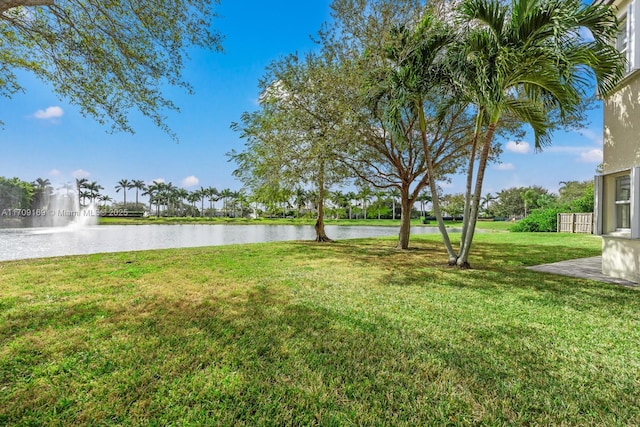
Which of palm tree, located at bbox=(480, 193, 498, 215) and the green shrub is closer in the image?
the green shrub

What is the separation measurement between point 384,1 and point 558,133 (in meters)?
7.37

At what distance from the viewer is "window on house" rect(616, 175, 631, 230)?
5531 mm

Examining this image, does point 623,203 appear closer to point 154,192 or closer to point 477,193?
point 477,193

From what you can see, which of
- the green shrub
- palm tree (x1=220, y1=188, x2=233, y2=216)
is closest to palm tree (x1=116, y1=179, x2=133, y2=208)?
palm tree (x1=220, y1=188, x2=233, y2=216)

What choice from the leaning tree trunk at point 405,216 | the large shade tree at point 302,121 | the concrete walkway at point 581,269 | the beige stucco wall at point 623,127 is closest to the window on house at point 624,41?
the beige stucco wall at point 623,127

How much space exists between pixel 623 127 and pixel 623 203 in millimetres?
1523

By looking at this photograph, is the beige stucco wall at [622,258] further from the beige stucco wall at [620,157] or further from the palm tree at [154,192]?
the palm tree at [154,192]

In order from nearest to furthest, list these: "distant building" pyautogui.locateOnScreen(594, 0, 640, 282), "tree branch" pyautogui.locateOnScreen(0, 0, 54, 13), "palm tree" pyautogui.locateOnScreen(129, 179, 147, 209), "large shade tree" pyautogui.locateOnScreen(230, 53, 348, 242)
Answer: "tree branch" pyautogui.locateOnScreen(0, 0, 54, 13), "distant building" pyautogui.locateOnScreen(594, 0, 640, 282), "large shade tree" pyautogui.locateOnScreen(230, 53, 348, 242), "palm tree" pyautogui.locateOnScreen(129, 179, 147, 209)

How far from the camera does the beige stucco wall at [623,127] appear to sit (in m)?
5.25

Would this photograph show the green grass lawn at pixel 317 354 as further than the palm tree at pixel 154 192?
No

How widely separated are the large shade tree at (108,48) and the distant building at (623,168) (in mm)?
→ 8101

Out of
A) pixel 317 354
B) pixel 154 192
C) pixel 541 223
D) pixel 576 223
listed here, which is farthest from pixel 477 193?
pixel 154 192

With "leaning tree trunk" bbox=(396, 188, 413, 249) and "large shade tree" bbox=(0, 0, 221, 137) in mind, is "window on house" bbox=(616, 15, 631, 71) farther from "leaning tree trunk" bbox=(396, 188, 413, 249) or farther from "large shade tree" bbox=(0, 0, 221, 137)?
"large shade tree" bbox=(0, 0, 221, 137)

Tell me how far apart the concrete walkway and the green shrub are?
17.7 meters
